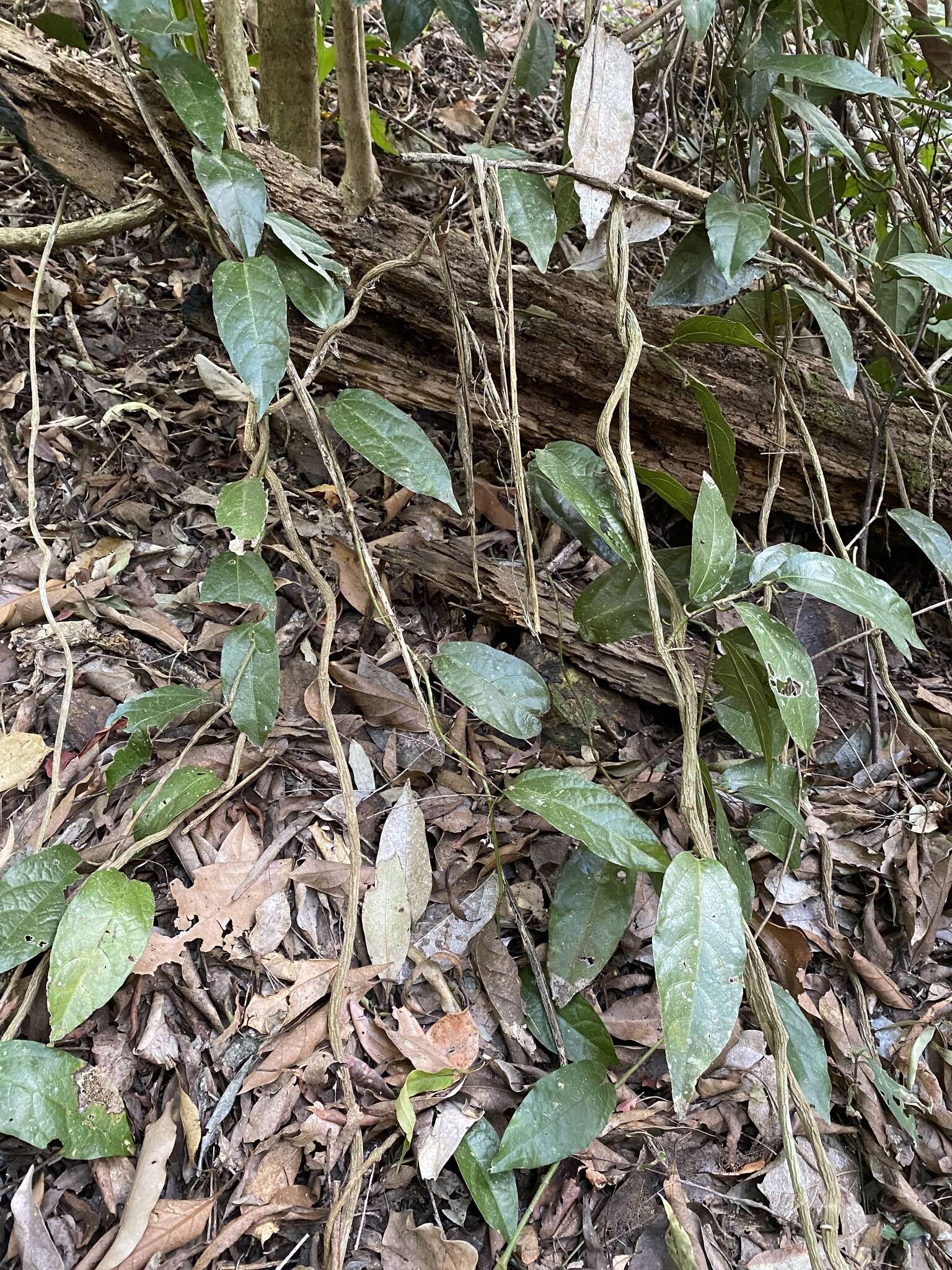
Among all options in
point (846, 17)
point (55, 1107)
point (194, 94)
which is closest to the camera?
point (55, 1107)

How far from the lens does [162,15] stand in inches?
37.4

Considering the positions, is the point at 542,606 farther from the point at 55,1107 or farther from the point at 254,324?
the point at 55,1107

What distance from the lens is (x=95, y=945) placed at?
2.92ft

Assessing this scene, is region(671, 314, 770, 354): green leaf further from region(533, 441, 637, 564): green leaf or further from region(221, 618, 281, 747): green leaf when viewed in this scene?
region(221, 618, 281, 747): green leaf

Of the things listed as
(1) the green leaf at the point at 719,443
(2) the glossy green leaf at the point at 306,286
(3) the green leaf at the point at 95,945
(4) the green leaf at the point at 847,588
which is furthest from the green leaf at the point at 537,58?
(3) the green leaf at the point at 95,945

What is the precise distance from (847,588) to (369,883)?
28.2 inches

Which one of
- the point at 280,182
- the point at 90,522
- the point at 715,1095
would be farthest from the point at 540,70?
the point at 715,1095

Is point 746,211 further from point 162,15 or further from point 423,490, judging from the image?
point 162,15

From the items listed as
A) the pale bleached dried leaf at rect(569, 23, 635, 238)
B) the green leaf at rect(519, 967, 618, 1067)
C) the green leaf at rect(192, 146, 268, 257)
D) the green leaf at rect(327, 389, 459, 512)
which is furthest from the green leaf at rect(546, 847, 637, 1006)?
the green leaf at rect(192, 146, 268, 257)

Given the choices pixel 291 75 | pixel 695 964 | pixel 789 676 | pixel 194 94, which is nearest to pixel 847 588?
pixel 789 676

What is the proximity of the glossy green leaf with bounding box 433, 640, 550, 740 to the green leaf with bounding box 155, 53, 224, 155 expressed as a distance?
0.69 meters

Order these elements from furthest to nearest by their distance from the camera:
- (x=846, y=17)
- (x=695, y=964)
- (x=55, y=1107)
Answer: (x=846, y=17)
(x=55, y=1107)
(x=695, y=964)

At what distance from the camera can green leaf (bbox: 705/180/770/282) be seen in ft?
3.17

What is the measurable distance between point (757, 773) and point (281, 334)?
2.83 ft
